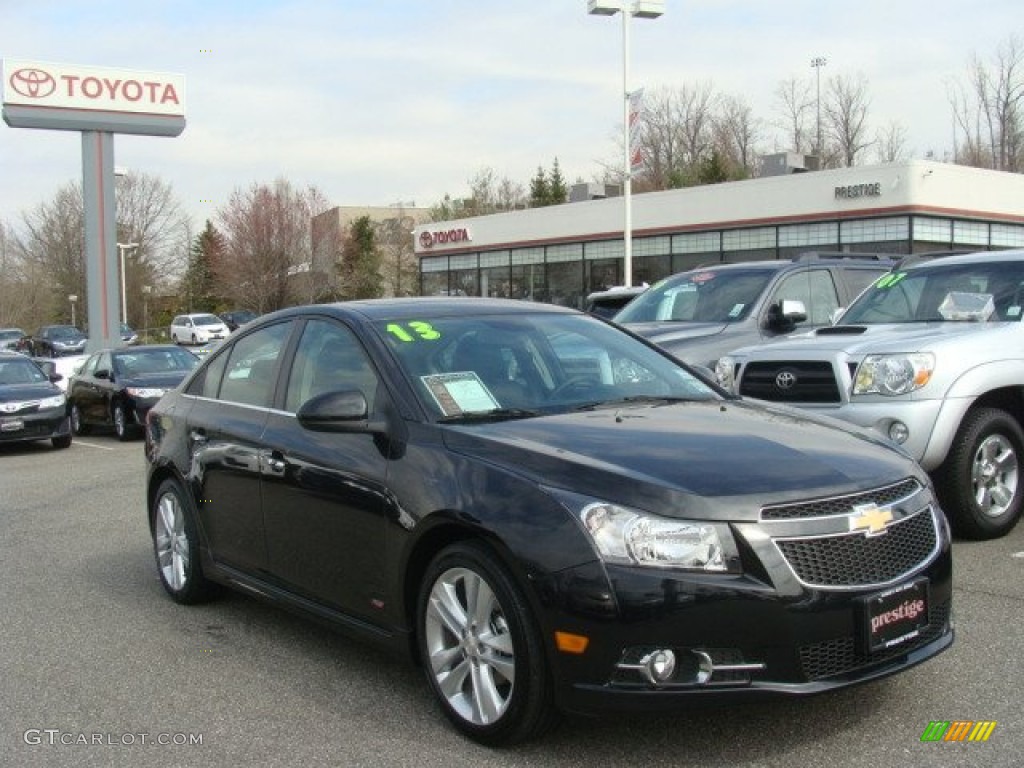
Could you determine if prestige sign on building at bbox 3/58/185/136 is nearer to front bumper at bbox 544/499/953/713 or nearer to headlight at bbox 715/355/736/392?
Answer: headlight at bbox 715/355/736/392

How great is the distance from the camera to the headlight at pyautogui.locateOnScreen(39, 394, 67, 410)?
615 inches

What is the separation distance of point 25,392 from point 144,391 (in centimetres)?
164

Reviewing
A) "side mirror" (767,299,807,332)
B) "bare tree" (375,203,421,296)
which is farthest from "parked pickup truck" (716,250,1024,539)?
"bare tree" (375,203,421,296)

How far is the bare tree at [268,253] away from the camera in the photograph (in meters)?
58.8

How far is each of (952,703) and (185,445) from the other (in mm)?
4046

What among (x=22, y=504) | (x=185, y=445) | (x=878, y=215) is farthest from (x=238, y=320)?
(x=185, y=445)

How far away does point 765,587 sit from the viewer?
3.44 meters

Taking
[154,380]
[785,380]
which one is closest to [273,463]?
[785,380]

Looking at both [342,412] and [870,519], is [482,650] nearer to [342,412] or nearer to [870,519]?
[342,412]

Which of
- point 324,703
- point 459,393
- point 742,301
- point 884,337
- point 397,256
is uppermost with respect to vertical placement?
point 397,256

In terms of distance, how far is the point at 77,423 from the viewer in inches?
726

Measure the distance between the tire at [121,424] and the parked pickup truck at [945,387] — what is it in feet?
38.0

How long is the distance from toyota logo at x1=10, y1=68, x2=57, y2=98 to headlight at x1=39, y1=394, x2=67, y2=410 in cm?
2237

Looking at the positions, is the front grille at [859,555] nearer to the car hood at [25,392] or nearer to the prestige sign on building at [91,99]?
the car hood at [25,392]
